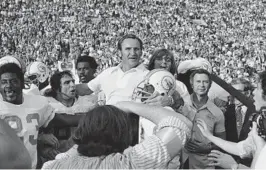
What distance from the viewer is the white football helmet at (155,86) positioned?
3107mm

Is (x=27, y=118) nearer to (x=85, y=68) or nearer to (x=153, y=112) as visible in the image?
(x=153, y=112)

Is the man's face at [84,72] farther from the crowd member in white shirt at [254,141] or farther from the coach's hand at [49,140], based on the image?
the crowd member in white shirt at [254,141]

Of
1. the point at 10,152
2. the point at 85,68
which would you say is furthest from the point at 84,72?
the point at 10,152

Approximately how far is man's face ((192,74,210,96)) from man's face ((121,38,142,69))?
590mm

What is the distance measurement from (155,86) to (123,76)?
4.19ft

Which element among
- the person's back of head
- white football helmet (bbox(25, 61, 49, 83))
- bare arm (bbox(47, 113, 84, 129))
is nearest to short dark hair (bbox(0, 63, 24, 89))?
bare arm (bbox(47, 113, 84, 129))

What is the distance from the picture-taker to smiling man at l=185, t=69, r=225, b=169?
3.75 m

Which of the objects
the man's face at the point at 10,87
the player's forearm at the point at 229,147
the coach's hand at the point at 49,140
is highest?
the man's face at the point at 10,87

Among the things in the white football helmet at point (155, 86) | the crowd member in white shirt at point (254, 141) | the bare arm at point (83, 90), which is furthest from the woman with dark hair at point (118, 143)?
the bare arm at point (83, 90)

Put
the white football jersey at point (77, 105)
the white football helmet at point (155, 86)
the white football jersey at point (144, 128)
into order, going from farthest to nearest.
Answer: the white football jersey at point (77, 105) < the white football jersey at point (144, 128) < the white football helmet at point (155, 86)

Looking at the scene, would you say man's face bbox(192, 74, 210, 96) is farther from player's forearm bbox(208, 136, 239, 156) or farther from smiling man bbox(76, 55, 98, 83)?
smiling man bbox(76, 55, 98, 83)

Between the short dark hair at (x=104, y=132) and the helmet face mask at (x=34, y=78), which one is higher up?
the short dark hair at (x=104, y=132)

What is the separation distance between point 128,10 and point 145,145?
3254 centimetres

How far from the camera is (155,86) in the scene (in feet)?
10.4
